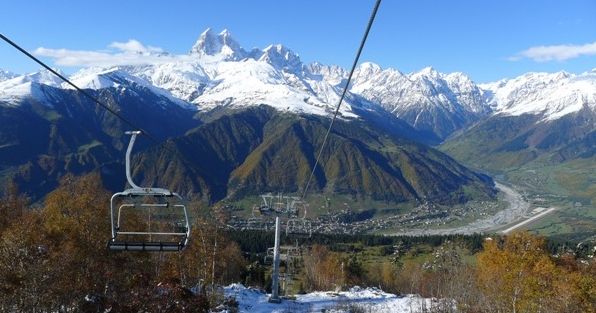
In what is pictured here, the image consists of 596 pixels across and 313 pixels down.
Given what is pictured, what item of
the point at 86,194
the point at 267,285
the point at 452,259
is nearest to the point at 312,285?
the point at 267,285

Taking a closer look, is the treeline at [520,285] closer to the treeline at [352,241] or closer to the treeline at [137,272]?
the treeline at [137,272]

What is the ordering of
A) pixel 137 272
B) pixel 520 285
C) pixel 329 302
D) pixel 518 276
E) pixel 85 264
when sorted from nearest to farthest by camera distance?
pixel 85 264
pixel 137 272
pixel 520 285
pixel 329 302
pixel 518 276

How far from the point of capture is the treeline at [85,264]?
89.8ft

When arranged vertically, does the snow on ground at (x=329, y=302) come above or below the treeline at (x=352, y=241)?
above

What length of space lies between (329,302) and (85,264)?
69.5 feet

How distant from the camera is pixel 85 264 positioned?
36.0m

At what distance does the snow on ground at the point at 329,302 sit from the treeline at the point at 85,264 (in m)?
2.67

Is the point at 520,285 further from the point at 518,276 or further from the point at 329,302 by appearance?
the point at 329,302

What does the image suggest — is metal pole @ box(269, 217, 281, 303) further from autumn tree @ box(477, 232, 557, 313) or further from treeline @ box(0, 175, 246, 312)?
autumn tree @ box(477, 232, 557, 313)

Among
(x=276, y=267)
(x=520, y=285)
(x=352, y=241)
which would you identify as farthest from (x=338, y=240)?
(x=276, y=267)

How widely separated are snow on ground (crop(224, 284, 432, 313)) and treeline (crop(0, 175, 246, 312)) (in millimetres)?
2667

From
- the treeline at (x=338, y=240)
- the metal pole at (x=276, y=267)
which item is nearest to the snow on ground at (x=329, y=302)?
the metal pole at (x=276, y=267)

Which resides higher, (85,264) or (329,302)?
(85,264)

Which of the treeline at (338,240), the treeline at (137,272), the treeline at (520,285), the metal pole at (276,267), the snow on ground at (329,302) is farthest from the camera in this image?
the treeline at (338,240)
